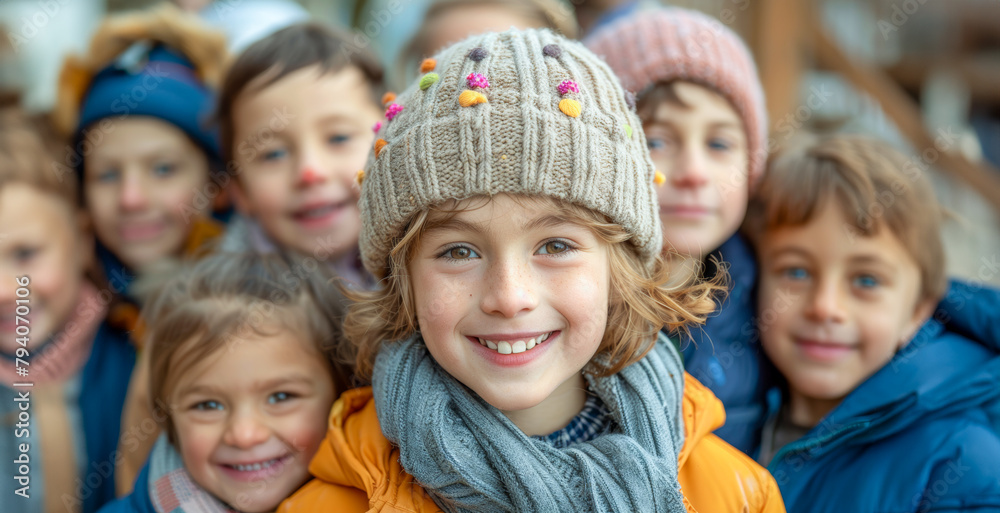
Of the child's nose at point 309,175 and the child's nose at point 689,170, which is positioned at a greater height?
the child's nose at point 309,175

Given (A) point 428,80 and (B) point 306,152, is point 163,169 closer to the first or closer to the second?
(B) point 306,152

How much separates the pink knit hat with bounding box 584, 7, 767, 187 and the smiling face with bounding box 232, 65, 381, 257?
1022mm

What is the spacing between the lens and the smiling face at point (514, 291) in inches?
63.9

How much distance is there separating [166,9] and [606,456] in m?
2.99

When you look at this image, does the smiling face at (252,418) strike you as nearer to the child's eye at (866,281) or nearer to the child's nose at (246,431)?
the child's nose at (246,431)

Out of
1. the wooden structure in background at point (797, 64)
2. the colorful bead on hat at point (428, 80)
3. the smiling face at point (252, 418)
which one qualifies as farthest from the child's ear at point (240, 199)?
the wooden structure in background at point (797, 64)

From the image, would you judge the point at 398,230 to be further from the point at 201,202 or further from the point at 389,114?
the point at 201,202

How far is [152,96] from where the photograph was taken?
9.62 feet

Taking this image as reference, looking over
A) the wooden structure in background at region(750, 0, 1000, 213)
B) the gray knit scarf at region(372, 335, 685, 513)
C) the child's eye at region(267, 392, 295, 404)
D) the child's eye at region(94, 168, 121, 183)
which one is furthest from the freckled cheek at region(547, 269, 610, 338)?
the wooden structure in background at region(750, 0, 1000, 213)

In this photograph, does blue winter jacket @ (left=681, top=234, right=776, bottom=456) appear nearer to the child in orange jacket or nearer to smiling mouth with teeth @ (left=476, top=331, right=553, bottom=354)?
the child in orange jacket

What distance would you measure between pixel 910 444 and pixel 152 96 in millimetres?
3122

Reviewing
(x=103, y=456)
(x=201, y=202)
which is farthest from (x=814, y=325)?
(x=103, y=456)

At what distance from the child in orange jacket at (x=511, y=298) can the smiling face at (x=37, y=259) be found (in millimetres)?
1659

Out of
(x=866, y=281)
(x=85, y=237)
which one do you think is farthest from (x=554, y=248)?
(x=85, y=237)
